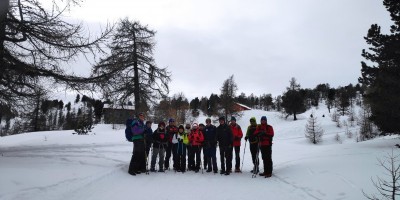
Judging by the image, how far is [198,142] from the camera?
12.1m

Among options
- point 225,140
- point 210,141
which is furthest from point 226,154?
point 210,141

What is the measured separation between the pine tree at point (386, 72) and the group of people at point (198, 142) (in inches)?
243

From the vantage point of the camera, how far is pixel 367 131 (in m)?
43.6

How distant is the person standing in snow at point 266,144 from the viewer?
35.2ft

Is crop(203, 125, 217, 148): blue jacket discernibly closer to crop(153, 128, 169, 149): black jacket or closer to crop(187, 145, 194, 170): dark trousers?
crop(187, 145, 194, 170): dark trousers

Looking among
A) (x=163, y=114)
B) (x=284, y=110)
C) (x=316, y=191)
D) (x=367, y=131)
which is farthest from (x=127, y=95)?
(x=284, y=110)

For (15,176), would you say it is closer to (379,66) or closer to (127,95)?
(379,66)

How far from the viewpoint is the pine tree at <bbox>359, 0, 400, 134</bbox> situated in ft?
43.5

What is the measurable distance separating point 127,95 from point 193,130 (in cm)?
1392

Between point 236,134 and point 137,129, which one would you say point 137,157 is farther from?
point 236,134

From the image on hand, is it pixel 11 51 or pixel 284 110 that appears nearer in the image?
pixel 11 51

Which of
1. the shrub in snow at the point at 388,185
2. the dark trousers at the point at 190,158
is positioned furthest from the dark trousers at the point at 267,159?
the shrub in snow at the point at 388,185

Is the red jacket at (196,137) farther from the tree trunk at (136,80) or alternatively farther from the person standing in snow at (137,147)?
the tree trunk at (136,80)

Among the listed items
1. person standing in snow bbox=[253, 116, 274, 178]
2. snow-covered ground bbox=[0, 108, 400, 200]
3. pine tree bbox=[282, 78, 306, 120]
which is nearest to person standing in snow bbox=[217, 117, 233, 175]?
snow-covered ground bbox=[0, 108, 400, 200]
